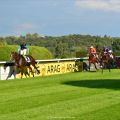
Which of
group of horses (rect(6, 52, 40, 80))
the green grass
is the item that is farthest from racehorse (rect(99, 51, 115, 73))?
the green grass

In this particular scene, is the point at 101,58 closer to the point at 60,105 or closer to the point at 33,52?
the point at 33,52

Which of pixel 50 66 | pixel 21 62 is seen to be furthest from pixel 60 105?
pixel 50 66

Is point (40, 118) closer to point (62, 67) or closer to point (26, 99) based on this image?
point (26, 99)

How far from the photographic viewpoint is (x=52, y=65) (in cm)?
3797

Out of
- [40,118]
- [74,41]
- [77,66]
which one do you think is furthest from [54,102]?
[74,41]

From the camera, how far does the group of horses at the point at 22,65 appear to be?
110ft

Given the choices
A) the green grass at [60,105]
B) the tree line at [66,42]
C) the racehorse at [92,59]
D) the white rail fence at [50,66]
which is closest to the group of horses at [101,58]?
the racehorse at [92,59]

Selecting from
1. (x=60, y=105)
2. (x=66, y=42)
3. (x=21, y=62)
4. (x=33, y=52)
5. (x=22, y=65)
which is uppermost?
(x=66, y=42)

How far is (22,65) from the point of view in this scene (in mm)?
34062

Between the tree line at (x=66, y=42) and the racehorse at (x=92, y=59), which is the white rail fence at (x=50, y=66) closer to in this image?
the racehorse at (x=92, y=59)

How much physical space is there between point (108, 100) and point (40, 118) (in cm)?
462

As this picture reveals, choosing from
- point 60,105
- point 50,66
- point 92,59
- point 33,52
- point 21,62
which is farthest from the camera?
point 33,52

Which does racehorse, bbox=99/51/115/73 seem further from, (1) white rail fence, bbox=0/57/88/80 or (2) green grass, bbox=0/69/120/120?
(2) green grass, bbox=0/69/120/120

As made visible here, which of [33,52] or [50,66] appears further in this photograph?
[33,52]
